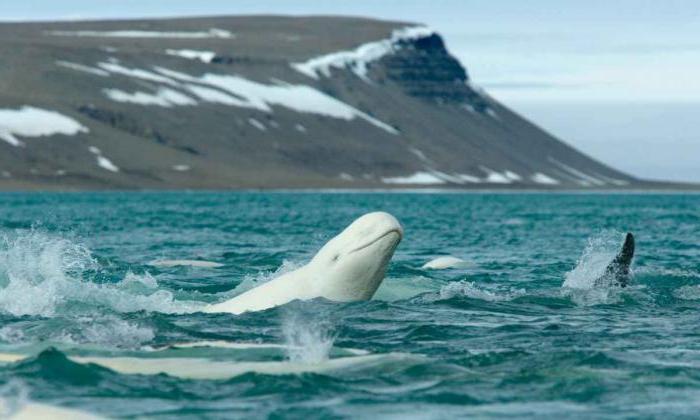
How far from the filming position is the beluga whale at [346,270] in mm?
20344

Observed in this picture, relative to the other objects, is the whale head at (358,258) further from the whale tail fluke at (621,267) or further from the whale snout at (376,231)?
the whale tail fluke at (621,267)

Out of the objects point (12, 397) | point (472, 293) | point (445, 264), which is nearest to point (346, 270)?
point (472, 293)

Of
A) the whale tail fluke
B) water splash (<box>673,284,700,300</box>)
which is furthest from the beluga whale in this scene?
water splash (<box>673,284,700,300</box>)

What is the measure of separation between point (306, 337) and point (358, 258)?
2464 mm

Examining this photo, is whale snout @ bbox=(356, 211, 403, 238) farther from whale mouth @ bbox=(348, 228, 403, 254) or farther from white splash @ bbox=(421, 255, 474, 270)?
white splash @ bbox=(421, 255, 474, 270)

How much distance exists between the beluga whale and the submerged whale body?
235 inches

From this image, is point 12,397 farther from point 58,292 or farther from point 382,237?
point 58,292

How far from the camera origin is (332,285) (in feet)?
68.9

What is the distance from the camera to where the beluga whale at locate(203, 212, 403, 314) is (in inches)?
801

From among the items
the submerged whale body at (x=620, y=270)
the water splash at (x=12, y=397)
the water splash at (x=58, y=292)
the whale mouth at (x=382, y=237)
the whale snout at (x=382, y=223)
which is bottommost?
the water splash at (x=58, y=292)

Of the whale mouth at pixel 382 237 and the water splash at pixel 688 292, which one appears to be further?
the water splash at pixel 688 292

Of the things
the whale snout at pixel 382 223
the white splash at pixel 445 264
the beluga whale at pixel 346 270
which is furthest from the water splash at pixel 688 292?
the white splash at pixel 445 264

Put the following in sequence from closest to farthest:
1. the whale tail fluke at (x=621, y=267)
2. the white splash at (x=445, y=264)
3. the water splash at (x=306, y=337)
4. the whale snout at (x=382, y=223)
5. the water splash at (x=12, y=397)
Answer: the water splash at (x=12, y=397)
the water splash at (x=306, y=337)
the whale snout at (x=382, y=223)
the whale tail fluke at (x=621, y=267)
the white splash at (x=445, y=264)

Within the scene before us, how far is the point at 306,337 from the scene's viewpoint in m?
18.4
